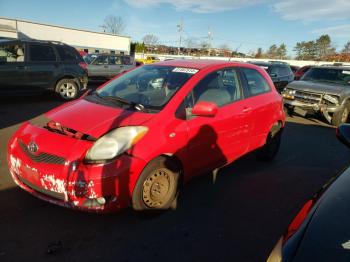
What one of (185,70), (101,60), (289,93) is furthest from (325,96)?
(101,60)

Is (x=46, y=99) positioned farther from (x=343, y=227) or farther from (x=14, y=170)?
(x=343, y=227)

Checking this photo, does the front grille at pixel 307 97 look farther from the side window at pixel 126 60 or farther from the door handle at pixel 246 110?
the side window at pixel 126 60

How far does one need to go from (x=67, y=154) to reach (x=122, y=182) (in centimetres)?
57

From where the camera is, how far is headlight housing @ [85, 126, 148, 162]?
2.72 meters

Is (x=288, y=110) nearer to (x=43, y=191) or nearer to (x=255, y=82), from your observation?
(x=255, y=82)

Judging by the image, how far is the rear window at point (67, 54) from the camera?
31.3 ft

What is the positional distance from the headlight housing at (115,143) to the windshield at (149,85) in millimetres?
502

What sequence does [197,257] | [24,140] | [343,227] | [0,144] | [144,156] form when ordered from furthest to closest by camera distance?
1. [0,144]
2. [24,140]
3. [144,156]
4. [197,257]
5. [343,227]

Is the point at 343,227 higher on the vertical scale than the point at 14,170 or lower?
higher

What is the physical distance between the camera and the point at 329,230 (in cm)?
170

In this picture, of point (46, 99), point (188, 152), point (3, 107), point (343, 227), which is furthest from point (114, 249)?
point (46, 99)

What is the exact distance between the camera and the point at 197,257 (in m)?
2.64

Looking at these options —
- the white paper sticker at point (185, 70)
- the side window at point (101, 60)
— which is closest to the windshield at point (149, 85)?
the white paper sticker at point (185, 70)

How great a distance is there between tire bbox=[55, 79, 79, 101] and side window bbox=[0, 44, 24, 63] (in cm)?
140
